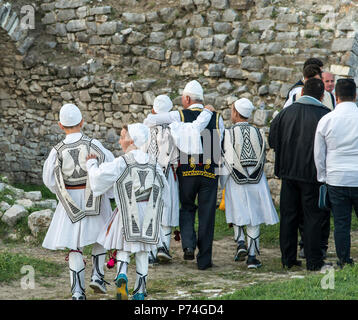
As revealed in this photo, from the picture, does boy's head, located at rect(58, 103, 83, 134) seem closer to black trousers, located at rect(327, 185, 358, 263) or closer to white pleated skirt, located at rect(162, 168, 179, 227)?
white pleated skirt, located at rect(162, 168, 179, 227)

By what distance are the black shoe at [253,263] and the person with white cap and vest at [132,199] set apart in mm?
1573

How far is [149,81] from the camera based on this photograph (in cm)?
1074

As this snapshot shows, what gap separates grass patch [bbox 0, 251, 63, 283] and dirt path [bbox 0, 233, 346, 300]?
3.6 inches

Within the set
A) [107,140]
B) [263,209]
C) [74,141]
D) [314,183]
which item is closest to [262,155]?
[263,209]

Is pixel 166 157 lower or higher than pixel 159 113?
lower

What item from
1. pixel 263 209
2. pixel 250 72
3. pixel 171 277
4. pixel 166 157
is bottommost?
pixel 171 277

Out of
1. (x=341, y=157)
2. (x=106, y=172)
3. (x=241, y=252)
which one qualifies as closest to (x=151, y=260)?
(x=241, y=252)

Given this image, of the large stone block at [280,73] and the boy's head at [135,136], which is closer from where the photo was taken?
the boy's head at [135,136]

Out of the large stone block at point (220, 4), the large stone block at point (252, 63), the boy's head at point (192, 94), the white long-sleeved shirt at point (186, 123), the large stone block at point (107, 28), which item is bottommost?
the white long-sleeved shirt at point (186, 123)

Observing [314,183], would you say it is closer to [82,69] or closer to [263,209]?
[263,209]

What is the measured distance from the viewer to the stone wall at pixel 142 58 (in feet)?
31.2

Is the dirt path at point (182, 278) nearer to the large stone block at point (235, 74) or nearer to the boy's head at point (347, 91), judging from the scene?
the boy's head at point (347, 91)

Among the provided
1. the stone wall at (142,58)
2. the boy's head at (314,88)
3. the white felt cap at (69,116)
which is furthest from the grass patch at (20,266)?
the stone wall at (142,58)

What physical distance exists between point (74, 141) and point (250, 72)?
4.77 meters
